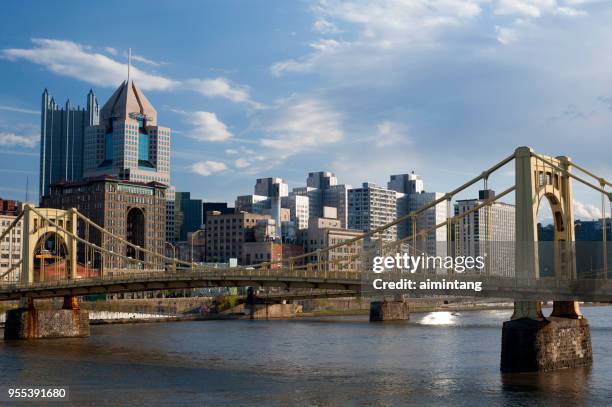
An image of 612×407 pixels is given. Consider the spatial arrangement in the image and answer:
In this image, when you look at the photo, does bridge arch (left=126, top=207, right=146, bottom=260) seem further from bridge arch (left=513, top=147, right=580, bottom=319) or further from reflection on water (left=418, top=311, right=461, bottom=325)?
bridge arch (left=513, top=147, right=580, bottom=319)

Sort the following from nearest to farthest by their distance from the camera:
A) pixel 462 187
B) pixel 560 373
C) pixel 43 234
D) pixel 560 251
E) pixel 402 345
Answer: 1. pixel 560 373
2. pixel 560 251
3. pixel 462 187
4. pixel 402 345
5. pixel 43 234

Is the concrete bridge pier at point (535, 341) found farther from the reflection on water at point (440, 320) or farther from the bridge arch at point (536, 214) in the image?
the reflection on water at point (440, 320)

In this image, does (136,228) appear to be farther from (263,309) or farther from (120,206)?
(263,309)

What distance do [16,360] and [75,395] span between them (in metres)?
17.0

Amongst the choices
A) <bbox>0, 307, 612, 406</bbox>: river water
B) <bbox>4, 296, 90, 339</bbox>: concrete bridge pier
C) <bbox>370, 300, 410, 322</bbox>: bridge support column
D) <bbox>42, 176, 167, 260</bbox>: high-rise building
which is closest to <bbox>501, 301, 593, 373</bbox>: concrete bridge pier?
<bbox>0, 307, 612, 406</bbox>: river water

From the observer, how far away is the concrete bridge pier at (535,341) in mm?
48469

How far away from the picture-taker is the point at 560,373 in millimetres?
49219

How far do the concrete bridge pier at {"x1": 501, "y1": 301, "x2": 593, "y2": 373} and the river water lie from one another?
827mm

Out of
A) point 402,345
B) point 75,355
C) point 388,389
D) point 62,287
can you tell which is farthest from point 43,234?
point 388,389

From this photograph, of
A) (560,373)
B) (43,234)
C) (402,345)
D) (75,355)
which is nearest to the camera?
(560,373)

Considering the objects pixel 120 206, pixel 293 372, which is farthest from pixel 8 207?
pixel 293 372

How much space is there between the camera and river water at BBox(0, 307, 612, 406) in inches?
1677

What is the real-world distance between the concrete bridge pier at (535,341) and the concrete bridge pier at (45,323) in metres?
44.1

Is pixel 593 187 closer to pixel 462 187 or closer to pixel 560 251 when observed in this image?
pixel 560 251
